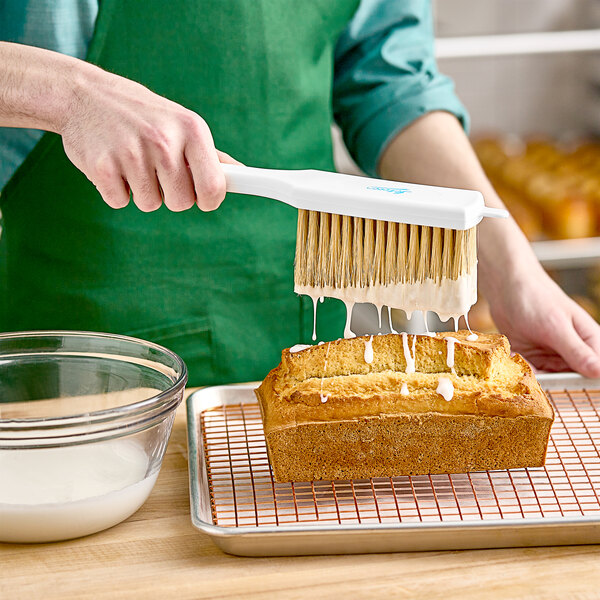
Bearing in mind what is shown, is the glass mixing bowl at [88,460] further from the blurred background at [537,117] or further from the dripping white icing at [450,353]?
the blurred background at [537,117]

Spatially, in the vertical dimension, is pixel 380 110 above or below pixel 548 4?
above

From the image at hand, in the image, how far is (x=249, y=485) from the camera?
95 cm

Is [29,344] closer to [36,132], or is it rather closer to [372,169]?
[36,132]

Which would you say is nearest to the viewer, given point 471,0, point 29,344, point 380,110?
point 29,344

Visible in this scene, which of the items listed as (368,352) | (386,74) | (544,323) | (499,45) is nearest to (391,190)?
(368,352)

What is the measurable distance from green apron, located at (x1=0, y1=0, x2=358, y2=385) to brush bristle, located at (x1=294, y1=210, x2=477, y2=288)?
1.37 ft

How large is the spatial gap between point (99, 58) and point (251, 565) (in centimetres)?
81

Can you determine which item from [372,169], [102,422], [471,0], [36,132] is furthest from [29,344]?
[471,0]

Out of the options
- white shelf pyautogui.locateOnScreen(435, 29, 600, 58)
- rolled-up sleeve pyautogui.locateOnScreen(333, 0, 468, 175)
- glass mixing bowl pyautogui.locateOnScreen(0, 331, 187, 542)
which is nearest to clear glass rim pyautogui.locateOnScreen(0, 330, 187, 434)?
glass mixing bowl pyautogui.locateOnScreen(0, 331, 187, 542)

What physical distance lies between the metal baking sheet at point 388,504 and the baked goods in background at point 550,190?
5.19ft

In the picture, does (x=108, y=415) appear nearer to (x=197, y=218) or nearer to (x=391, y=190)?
(x=391, y=190)

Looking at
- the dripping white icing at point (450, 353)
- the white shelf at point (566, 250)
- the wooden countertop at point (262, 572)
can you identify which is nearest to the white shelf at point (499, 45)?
the white shelf at point (566, 250)

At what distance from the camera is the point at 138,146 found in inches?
36.1

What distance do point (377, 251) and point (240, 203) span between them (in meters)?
0.48
